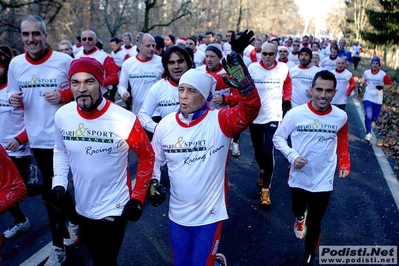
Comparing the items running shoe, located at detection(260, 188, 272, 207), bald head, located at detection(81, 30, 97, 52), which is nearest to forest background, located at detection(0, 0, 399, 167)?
running shoe, located at detection(260, 188, 272, 207)

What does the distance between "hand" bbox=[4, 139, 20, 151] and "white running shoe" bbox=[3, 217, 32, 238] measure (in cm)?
107

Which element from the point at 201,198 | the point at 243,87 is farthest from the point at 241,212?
the point at 243,87

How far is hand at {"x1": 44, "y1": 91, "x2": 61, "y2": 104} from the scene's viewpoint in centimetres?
401

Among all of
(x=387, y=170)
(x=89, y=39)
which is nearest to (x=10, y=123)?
(x=89, y=39)

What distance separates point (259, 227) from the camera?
5.10 metres

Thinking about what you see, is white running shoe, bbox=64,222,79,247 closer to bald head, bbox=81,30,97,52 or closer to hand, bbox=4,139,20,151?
hand, bbox=4,139,20,151

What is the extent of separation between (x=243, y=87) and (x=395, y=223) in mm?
3966

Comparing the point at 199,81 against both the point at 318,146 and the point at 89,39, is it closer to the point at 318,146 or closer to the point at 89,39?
the point at 318,146

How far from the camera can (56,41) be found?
23703 millimetres

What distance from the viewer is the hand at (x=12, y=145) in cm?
429

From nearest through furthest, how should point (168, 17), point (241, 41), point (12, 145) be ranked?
point (241, 41)
point (12, 145)
point (168, 17)

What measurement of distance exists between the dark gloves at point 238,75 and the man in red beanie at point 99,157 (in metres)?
0.99

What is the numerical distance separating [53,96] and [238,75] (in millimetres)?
2310

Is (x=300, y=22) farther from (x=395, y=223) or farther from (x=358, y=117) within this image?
(x=395, y=223)
